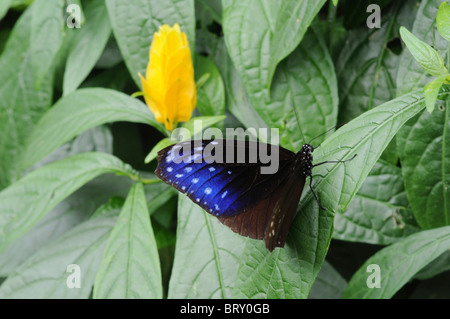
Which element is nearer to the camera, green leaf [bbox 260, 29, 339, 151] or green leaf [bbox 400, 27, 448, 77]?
green leaf [bbox 400, 27, 448, 77]

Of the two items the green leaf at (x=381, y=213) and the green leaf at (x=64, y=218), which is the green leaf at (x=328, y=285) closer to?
the green leaf at (x=381, y=213)

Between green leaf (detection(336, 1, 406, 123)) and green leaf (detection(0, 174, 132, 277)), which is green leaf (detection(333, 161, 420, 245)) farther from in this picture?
green leaf (detection(0, 174, 132, 277))

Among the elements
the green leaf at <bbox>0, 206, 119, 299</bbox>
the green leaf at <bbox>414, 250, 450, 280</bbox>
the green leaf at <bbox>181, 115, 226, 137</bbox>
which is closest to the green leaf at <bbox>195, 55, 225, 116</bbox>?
the green leaf at <bbox>181, 115, 226, 137</bbox>

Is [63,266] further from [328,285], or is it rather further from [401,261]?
[401,261]

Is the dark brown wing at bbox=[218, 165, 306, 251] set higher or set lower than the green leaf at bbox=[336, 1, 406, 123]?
lower

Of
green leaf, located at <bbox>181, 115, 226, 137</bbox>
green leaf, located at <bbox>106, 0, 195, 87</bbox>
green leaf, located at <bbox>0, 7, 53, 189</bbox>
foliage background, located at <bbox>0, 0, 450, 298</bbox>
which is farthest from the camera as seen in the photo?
green leaf, located at <bbox>0, 7, 53, 189</bbox>

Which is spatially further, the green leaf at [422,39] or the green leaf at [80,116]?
the green leaf at [80,116]

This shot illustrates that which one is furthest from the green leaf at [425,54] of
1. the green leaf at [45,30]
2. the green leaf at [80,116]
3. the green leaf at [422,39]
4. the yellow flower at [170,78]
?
the green leaf at [45,30]
